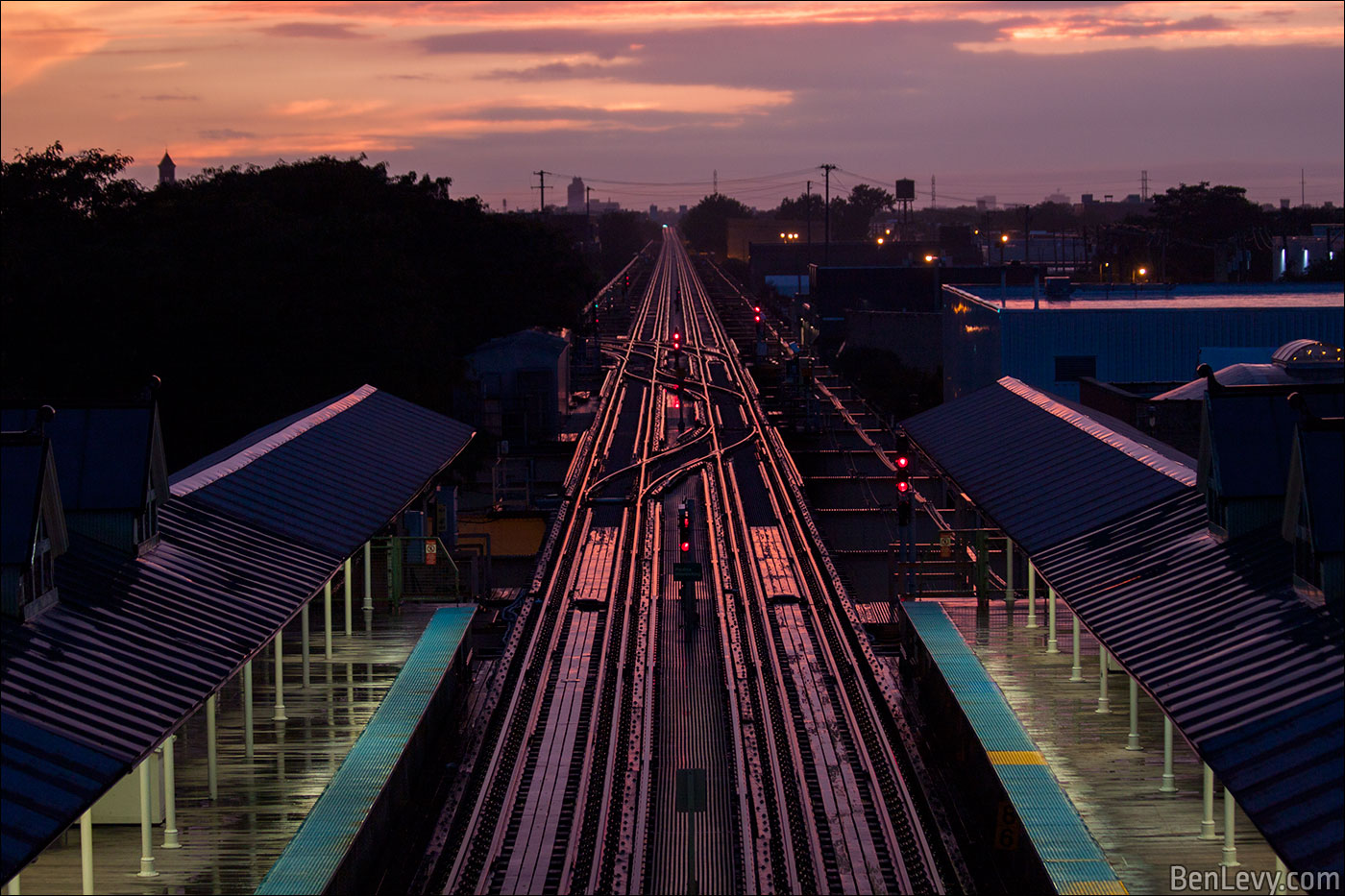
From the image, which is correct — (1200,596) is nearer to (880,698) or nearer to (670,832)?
(670,832)

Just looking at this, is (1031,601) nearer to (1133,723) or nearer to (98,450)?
(1133,723)

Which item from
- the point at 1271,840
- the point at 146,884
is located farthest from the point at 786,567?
the point at 1271,840

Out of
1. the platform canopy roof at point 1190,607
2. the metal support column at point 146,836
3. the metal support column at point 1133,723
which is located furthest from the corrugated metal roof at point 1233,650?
the metal support column at point 146,836

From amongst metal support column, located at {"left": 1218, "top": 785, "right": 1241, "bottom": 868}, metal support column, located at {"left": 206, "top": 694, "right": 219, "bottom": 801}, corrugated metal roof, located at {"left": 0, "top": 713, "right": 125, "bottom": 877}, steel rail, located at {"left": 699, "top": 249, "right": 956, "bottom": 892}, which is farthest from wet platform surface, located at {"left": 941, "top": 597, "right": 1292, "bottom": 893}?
metal support column, located at {"left": 206, "top": 694, "right": 219, "bottom": 801}

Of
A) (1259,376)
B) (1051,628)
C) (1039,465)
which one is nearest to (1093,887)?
(1051,628)

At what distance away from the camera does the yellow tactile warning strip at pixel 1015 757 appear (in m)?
→ 16.4

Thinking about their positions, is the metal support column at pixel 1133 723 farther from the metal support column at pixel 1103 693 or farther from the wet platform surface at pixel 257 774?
the wet platform surface at pixel 257 774

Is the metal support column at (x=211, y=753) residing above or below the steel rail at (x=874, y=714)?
above

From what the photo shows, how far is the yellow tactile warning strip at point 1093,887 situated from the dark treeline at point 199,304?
27.4 m

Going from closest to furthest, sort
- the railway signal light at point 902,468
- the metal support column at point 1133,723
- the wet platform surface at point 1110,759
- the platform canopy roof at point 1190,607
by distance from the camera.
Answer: the platform canopy roof at point 1190,607 → the wet platform surface at point 1110,759 → the metal support column at point 1133,723 → the railway signal light at point 902,468

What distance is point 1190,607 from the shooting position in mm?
14359

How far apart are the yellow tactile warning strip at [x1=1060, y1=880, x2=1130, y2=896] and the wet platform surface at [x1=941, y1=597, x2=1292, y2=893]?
111 millimetres

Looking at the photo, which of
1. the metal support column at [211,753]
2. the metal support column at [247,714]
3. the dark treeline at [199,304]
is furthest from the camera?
the dark treeline at [199,304]

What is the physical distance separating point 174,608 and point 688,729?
7.72 m
